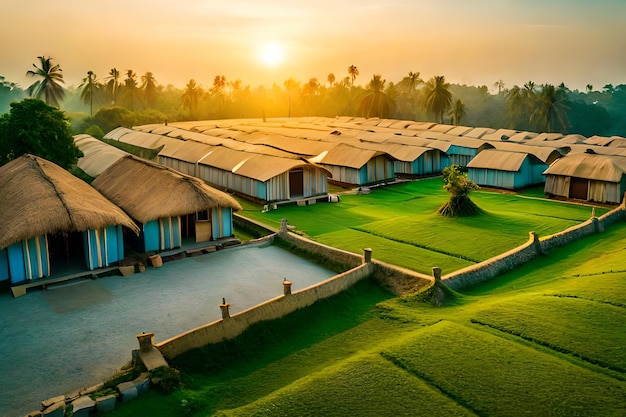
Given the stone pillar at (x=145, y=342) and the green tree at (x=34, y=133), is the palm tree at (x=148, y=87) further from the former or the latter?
the stone pillar at (x=145, y=342)

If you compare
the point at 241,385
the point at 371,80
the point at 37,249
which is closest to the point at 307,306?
the point at 241,385

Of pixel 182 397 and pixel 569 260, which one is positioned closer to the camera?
pixel 182 397

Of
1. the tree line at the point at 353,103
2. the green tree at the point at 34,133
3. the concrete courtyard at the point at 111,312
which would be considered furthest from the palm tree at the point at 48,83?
the concrete courtyard at the point at 111,312

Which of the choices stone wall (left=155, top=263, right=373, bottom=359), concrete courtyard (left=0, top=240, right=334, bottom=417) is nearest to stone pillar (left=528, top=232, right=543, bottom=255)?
stone wall (left=155, top=263, right=373, bottom=359)

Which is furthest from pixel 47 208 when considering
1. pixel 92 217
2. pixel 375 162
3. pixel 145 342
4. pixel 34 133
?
pixel 375 162

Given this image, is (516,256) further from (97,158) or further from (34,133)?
(97,158)

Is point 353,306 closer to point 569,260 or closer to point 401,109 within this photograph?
point 569,260

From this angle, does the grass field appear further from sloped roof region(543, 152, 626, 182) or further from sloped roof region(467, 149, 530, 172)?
sloped roof region(467, 149, 530, 172)
